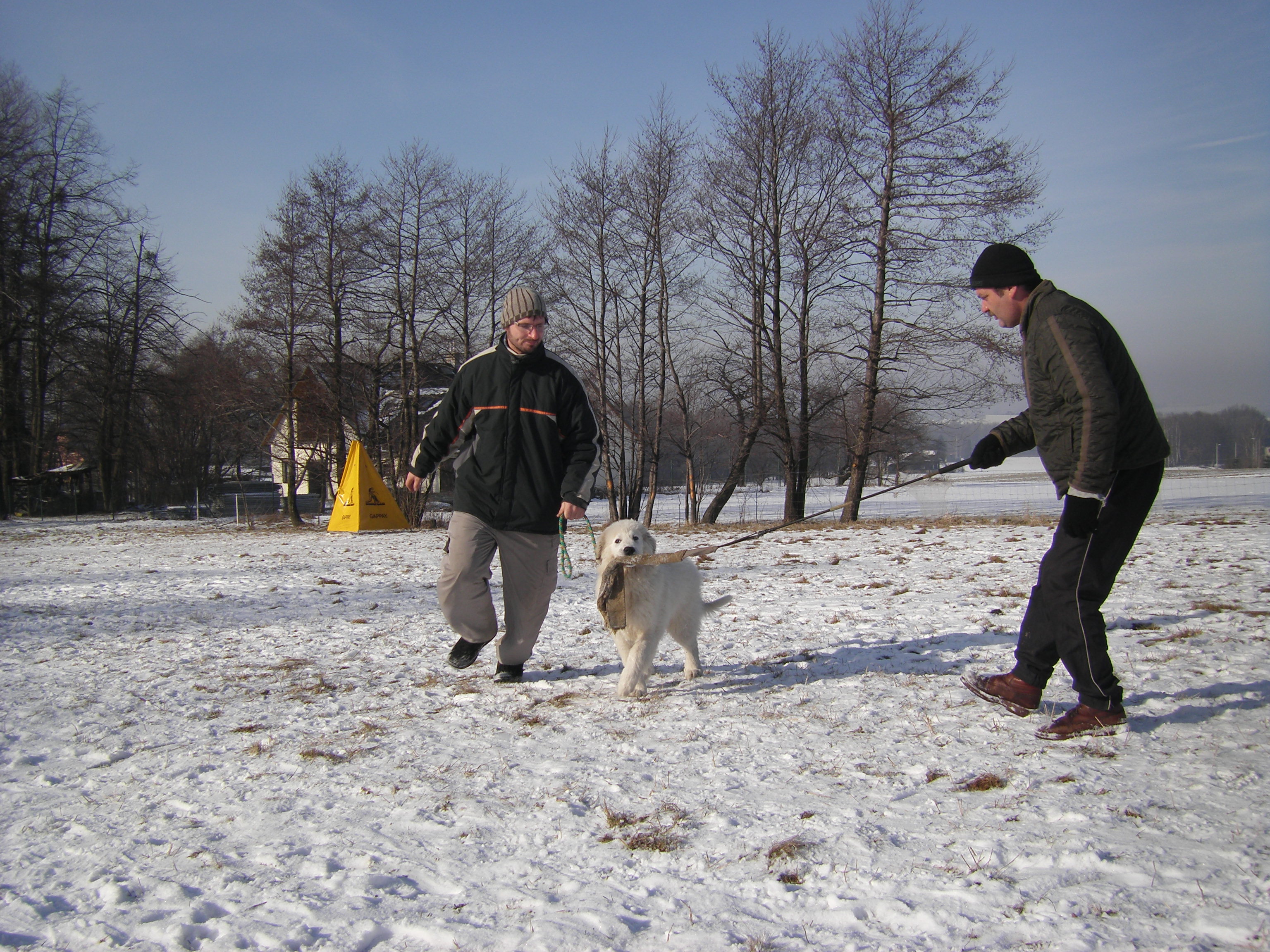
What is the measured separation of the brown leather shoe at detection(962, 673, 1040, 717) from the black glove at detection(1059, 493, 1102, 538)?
0.74 metres

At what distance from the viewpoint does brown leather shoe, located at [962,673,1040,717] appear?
324cm

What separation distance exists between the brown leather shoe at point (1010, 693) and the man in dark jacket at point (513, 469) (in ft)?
6.85

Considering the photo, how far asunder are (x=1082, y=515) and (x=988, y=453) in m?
0.58

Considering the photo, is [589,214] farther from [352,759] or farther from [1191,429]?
[1191,429]

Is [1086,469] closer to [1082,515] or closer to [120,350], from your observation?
[1082,515]

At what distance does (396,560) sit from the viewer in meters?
10.1

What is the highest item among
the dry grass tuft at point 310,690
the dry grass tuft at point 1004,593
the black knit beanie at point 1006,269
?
the black knit beanie at point 1006,269

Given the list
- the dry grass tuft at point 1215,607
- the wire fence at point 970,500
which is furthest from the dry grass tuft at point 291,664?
the wire fence at point 970,500

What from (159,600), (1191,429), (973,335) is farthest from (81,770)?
(1191,429)

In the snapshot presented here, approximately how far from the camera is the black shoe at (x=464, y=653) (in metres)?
4.27

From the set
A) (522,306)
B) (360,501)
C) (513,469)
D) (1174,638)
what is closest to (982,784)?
(513,469)

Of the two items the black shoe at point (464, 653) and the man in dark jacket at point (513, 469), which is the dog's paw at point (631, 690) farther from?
the black shoe at point (464, 653)

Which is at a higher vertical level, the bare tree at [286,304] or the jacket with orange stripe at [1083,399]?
the bare tree at [286,304]

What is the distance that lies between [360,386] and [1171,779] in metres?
20.5
